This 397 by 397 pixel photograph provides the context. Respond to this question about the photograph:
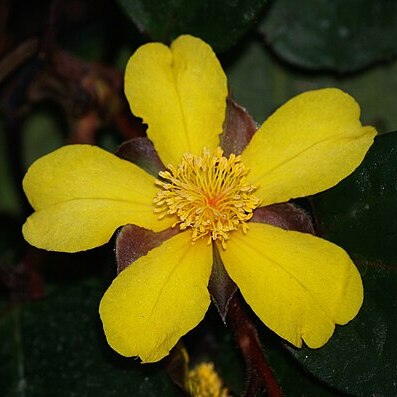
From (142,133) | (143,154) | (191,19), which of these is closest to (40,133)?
(142,133)

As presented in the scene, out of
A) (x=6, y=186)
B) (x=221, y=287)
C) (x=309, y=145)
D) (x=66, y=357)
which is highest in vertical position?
(x=309, y=145)

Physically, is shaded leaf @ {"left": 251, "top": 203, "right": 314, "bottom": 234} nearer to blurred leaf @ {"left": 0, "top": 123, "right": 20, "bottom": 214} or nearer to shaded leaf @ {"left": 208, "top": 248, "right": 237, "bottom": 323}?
shaded leaf @ {"left": 208, "top": 248, "right": 237, "bottom": 323}

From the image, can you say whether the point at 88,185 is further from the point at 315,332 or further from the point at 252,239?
the point at 315,332

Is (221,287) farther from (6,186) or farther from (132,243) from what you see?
(6,186)

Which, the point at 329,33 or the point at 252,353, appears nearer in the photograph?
the point at 252,353

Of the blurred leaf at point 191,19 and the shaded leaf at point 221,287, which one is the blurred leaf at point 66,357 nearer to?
the shaded leaf at point 221,287

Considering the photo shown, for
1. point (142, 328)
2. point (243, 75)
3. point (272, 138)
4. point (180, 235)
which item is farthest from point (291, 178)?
point (243, 75)

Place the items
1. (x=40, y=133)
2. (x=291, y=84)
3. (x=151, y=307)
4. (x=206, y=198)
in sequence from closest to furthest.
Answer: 1. (x=151, y=307)
2. (x=206, y=198)
3. (x=291, y=84)
4. (x=40, y=133)

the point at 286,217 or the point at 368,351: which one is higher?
the point at 286,217

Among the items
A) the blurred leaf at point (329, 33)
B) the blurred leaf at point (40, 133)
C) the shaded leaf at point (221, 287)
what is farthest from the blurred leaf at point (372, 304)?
the blurred leaf at point (40, 133)
